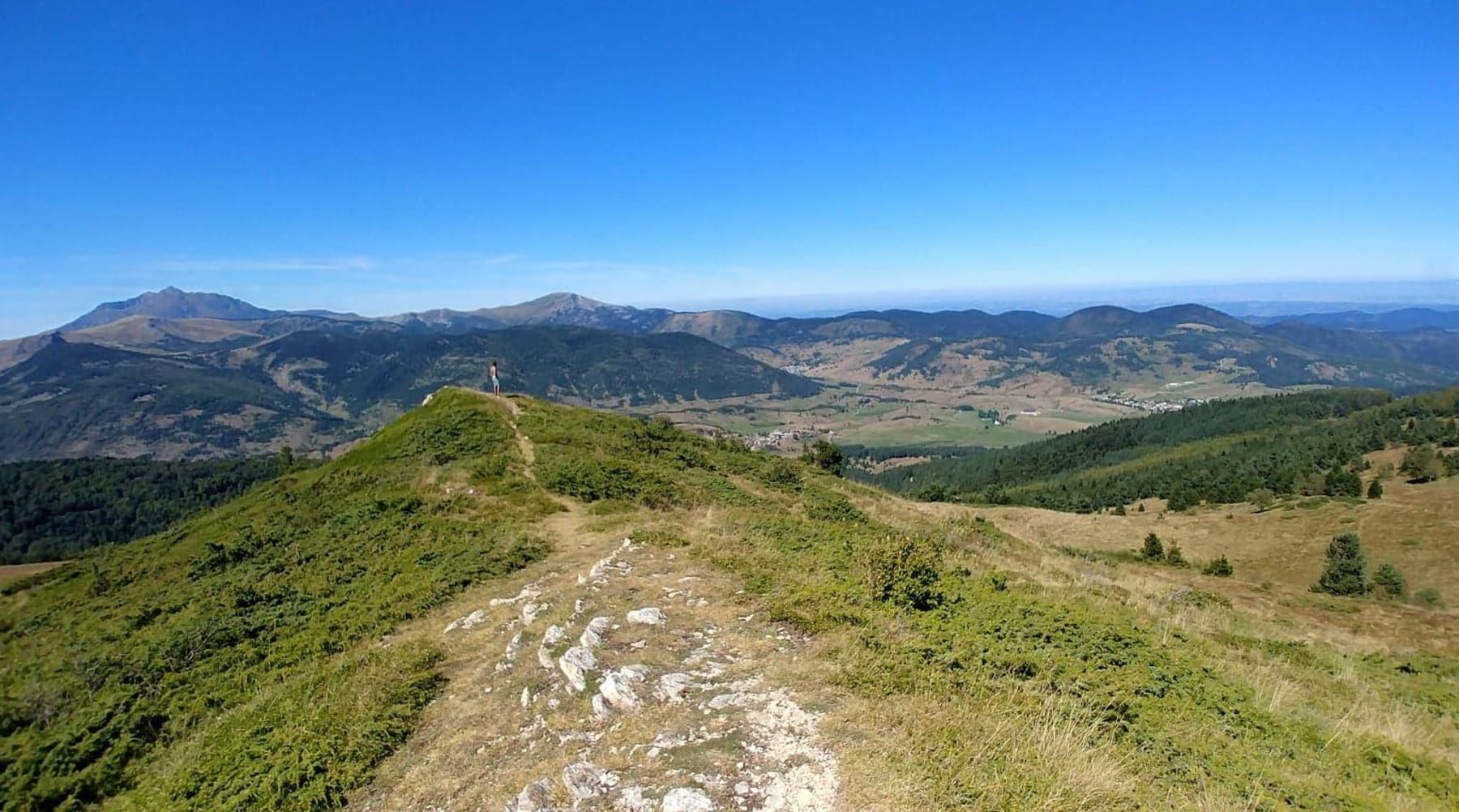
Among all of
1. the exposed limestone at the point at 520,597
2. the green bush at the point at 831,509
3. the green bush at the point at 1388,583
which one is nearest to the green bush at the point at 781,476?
the green bush at the point at 831,509

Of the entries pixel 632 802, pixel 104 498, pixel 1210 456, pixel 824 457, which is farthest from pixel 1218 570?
pixel 104 498

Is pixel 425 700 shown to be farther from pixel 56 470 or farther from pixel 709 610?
pixel 56 470

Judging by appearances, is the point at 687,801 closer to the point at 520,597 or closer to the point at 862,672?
the point at 862,672

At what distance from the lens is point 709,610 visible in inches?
468

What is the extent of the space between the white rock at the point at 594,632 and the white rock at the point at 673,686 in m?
1.92

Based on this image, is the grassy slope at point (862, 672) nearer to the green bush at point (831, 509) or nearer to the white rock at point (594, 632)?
the green bush at point (831, 509)

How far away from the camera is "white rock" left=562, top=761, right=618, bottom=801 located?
672 cm

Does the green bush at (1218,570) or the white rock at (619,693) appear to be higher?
the white rock at (619,693)

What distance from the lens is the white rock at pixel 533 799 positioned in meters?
6.71

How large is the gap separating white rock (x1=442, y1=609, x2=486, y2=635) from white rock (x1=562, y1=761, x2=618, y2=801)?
7.35m

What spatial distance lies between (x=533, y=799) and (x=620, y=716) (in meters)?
1.76

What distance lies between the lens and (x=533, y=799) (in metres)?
6.82

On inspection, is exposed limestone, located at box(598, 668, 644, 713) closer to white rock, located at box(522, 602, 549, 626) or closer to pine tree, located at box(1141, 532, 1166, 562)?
white rock, located at box(522, 602, 549, 626)

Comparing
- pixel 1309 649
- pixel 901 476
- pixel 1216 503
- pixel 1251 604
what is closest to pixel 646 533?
pixel 1309 649
